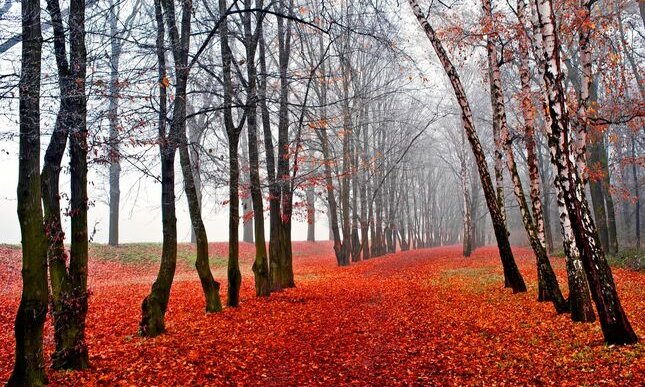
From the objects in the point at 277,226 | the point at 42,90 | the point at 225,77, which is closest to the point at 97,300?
the point at 277,226

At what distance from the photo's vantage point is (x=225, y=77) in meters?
12.2

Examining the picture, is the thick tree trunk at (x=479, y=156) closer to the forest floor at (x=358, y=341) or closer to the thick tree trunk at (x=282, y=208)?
the forest floor at (x=358, y=341)

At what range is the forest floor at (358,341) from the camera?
6348 mm

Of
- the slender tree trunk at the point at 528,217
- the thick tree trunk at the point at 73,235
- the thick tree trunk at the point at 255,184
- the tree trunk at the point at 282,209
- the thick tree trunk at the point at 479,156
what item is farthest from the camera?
the tree trunk at the point at 282,209

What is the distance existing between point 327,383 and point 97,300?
32.3 ft

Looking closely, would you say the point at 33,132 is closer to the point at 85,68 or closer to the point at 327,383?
the point at 85,68

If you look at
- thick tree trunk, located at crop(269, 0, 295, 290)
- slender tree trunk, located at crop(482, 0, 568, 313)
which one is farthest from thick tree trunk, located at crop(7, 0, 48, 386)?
slender tree trunk, located at crop(482, 0, 568, 313)

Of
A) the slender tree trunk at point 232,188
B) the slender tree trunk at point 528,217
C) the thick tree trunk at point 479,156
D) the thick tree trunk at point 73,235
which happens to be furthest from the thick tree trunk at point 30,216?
the slender tree trunk at point 528,217

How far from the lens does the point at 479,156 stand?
1134cm

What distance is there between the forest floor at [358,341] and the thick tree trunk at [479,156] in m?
0.69

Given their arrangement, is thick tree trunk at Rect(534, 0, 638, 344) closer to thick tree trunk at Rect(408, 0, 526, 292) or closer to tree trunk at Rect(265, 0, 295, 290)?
thick tree trunk at Rect(408, 0, 526, 292)

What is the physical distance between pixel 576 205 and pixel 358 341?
4391mm

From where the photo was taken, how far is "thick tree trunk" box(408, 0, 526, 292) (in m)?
10.6

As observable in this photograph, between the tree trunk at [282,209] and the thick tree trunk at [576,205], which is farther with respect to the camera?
the tree trunk at [282,209]
